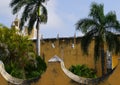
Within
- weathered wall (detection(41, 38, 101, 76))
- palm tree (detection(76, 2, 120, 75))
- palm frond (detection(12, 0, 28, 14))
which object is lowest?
weathered wall (detection(41, 38, 101, 76))

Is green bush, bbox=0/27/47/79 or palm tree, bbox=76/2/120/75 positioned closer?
palm tree, bbox=76/2/120/75

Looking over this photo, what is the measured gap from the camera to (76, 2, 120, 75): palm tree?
1212 inches

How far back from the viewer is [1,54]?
3338cm

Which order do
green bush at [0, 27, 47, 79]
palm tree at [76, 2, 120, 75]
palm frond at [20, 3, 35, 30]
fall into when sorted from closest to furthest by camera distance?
palm tree at [76, 2, 120, 75], green bush at [0, 27, 47, 79], palm frond at [20, 3, 35, 30]

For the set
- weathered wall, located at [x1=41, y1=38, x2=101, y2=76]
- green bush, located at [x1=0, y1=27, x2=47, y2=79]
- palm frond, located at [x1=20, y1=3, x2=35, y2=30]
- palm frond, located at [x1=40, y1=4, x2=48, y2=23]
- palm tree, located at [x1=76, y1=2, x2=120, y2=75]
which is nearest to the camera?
palm tree, located at [x1=76, y1=2, x2=120, y2=75]

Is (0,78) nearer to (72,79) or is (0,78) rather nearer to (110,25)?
(72,79)

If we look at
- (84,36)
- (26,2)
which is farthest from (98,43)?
(26,2)

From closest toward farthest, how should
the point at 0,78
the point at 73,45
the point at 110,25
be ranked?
the point at 0,78 → the point at 110,25 → the point at 73,45

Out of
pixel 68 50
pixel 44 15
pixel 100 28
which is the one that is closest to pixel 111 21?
pixel 100 28

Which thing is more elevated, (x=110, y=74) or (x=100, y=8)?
(x=100, y=8)

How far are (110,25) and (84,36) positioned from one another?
221 cm

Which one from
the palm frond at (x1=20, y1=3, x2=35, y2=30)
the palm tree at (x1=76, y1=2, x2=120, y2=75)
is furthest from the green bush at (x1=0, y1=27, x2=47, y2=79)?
the palm tree at (x1=76, y1=2, x2=120, y2=75)

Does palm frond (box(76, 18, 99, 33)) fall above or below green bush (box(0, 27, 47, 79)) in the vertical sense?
above

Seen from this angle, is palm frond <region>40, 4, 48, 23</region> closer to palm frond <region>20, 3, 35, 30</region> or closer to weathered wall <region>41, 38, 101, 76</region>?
palm frond <region>20, 3, 35, 30</region>
